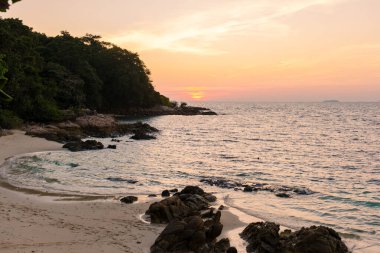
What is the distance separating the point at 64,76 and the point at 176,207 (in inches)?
2312

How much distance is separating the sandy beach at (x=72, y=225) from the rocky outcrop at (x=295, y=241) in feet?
5.96

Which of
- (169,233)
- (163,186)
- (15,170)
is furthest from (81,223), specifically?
(15,170)

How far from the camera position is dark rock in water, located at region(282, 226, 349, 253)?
11.7m

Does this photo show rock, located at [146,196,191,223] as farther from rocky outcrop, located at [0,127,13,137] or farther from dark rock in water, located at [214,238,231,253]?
rocky outcrop, located at [0,127,13,137]

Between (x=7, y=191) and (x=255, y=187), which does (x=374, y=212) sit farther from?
(x=7, y=191)

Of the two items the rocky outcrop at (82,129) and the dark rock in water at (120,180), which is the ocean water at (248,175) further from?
the rocky outcrop at (82,129)

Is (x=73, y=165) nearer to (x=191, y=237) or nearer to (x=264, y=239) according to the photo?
(x=191, y=237)

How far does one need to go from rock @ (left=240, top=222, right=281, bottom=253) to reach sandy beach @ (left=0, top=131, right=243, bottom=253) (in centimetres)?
136

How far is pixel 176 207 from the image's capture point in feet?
51.2

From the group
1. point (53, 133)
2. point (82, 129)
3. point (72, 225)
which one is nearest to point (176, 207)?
point (72, 225)

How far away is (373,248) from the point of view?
44.0 ft

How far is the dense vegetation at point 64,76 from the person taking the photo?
46281 millimetres

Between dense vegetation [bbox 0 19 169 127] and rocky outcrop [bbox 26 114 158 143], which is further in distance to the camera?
dense vegetation [bbox 0 19 169 127]

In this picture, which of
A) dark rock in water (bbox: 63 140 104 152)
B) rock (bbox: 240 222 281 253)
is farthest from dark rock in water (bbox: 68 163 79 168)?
rock (bbox: 240 222 281 253)
